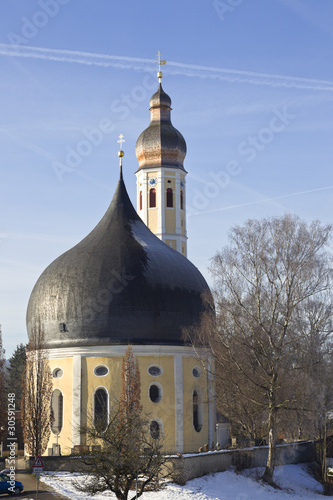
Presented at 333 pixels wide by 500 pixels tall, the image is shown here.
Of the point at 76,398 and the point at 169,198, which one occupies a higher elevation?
the point at 169,198

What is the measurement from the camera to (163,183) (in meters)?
69.2

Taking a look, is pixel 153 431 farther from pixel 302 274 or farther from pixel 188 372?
pixel 302 274

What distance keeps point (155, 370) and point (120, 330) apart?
342 centimetres

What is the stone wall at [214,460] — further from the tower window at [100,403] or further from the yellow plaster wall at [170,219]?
the yellow plaster wall at [170,219]

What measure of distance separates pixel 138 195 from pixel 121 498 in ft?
159

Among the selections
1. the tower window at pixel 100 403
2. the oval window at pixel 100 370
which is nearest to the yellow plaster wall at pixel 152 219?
the oval window at pixel 100 370

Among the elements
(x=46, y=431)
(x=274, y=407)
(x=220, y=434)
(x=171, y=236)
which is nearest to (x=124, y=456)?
(x=274, y=407)

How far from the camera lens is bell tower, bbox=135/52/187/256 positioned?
6888cm

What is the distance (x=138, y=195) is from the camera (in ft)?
233

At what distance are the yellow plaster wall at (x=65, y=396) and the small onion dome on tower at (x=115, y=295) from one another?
1.19 metres

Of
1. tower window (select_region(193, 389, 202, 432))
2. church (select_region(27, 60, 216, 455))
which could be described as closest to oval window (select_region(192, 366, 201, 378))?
church (select_region(27, 60, 216, 455))

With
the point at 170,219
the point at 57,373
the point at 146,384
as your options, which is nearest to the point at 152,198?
the point at 170,219

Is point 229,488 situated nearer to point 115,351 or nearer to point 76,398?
point 115,351

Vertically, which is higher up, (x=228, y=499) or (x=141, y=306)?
(x=141, y=306)
